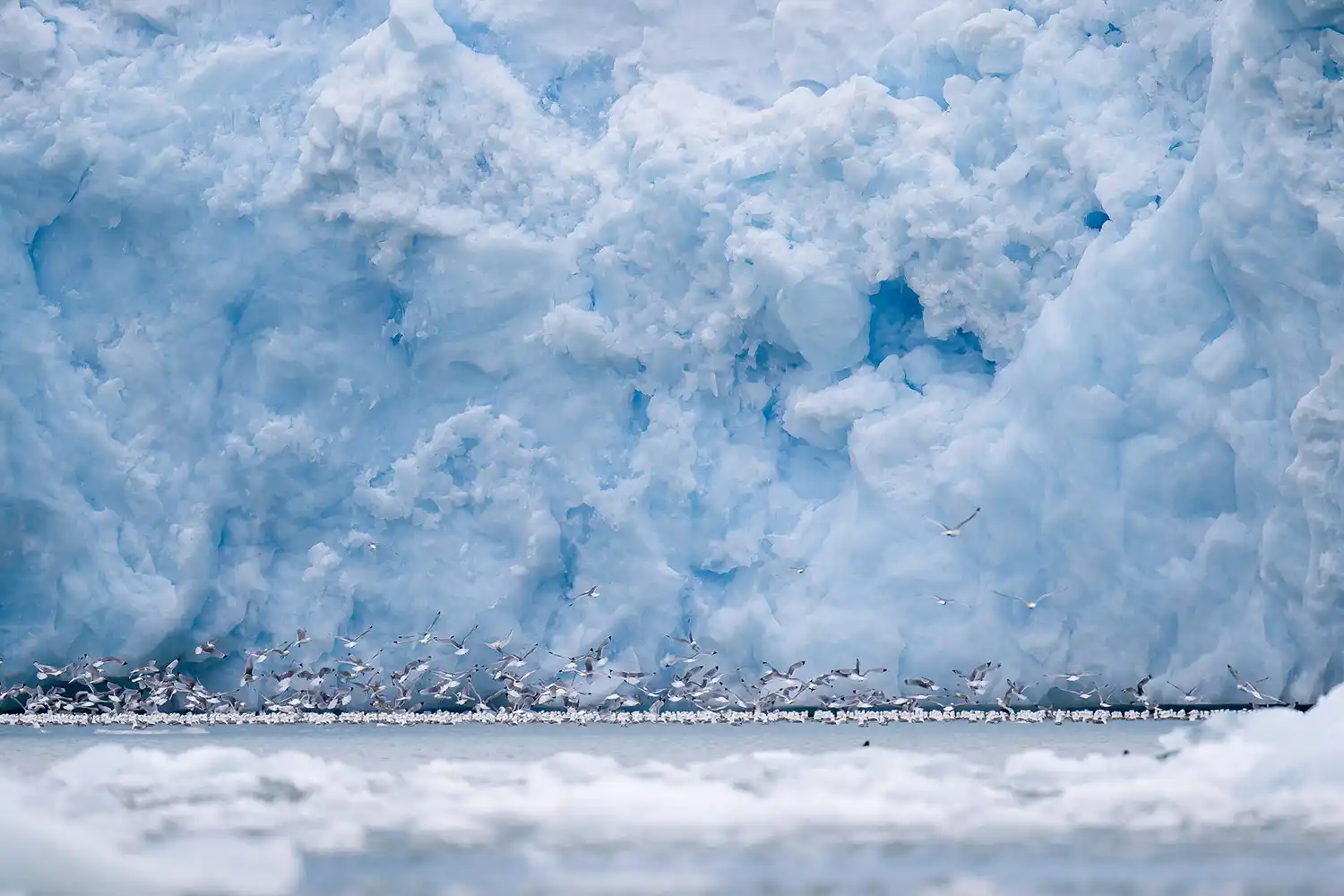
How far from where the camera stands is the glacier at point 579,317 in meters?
22.1

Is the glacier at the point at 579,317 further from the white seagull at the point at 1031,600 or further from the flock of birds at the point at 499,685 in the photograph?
the flock of birds at the point at 499,685

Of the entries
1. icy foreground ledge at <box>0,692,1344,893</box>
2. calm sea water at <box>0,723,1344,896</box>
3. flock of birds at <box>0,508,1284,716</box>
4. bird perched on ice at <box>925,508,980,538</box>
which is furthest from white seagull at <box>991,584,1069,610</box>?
icy foreground ledge at <box>0,692,1344,893</box>

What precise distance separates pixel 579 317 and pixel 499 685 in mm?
5303

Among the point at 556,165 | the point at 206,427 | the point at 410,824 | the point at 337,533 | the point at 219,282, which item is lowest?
the point at 410,824

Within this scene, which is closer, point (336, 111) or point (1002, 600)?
point (1002, 600)

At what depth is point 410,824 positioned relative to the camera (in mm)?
10906

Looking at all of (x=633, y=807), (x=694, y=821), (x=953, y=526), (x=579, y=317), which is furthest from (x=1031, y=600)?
(x=694, y=821)

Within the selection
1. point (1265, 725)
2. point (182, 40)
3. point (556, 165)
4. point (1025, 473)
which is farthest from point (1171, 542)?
point (182, 40)

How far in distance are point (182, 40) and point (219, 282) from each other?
3.77 metres

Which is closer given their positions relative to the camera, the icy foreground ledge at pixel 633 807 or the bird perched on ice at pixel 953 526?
the icy foreground ledge at pixel 633 807

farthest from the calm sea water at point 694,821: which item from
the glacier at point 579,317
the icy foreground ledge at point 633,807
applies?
the glacier at point 579,317

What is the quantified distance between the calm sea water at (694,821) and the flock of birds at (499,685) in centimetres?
551

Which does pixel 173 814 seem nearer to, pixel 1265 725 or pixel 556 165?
pixel 1265 725

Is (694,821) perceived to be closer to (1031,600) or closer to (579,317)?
(1031,600)
